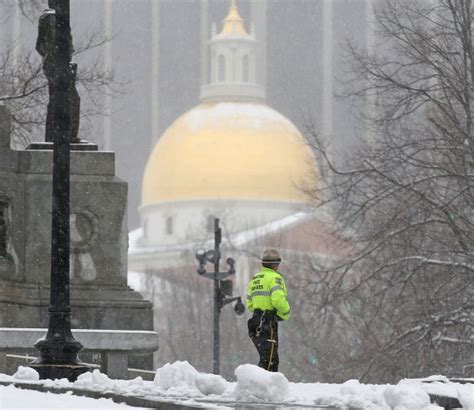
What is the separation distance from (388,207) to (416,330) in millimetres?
3293

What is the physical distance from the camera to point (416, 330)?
28641mm

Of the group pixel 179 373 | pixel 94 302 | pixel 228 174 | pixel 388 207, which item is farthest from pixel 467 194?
A: pixel 228 174

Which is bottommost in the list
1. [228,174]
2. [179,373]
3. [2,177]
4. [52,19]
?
[179,373]

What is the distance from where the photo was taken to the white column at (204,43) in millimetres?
143875

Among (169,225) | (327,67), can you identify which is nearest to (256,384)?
(169,225)

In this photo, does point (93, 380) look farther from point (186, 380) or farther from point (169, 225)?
point (169, 225)

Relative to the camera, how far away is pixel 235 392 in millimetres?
14477

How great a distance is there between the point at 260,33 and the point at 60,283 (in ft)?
420

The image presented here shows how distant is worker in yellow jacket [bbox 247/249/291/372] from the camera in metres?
16.7

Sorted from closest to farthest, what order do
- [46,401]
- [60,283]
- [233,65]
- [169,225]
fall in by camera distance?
[46,401], [60,283], [169,225], [233,65]

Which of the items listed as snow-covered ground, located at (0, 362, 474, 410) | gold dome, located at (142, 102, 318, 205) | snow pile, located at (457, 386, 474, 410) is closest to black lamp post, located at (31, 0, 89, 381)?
snow-covered ground, located at (0, 362, 474, 410)

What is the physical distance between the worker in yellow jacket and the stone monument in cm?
320

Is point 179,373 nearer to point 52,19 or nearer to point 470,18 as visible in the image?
point 52,19

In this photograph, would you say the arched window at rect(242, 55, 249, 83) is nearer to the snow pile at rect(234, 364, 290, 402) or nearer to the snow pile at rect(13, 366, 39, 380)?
the snow pile at rect(13, 366, 39, 380)
